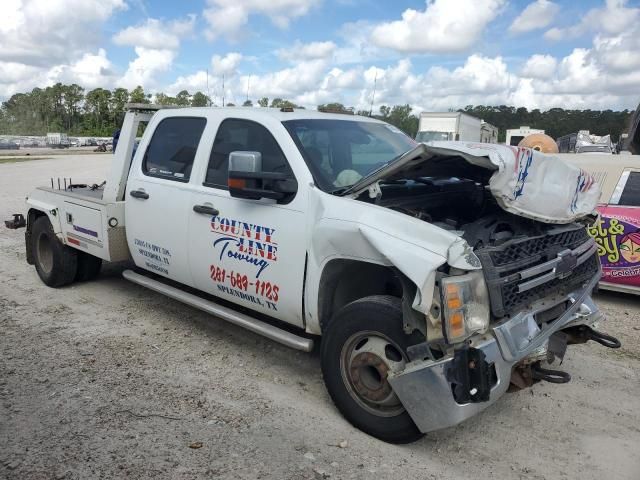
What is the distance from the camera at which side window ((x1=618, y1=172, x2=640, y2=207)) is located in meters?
5.95

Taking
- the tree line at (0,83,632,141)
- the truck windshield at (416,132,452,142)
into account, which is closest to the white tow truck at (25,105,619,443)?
the truck windshield at (416,132,452,142)

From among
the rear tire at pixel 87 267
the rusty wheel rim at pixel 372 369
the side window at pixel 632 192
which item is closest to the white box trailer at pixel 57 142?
the rear tire at pixel 87 267

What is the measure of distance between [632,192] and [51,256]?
6649mm

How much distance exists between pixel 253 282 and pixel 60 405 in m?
1.52

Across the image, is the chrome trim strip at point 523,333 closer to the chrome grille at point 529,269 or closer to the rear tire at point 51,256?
the chrome grille at point 529,269

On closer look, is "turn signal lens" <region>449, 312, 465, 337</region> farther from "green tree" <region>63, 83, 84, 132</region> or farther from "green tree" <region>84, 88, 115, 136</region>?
"green tree" <region>63, 83, 84, 132</region>

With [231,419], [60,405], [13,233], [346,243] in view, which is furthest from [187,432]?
[13,233]

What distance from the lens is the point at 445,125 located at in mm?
24766

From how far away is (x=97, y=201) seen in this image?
17.3ft

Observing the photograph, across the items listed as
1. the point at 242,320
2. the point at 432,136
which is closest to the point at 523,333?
the point at 242,320

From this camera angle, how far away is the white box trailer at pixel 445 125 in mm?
24000

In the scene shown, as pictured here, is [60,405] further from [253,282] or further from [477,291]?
[477,291]

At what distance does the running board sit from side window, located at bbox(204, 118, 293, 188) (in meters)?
0.99

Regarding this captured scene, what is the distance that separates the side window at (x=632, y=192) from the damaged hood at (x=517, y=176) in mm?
2765
